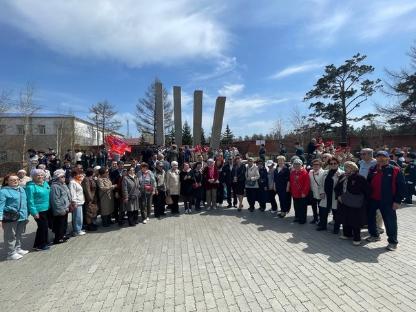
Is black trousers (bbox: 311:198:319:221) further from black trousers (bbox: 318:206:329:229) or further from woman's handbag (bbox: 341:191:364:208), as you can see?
woman's handbag (bbox: 341:191:364:208)

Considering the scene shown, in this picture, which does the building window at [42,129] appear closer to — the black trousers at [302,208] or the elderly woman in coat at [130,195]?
the elderly woman in coat at [130,195]

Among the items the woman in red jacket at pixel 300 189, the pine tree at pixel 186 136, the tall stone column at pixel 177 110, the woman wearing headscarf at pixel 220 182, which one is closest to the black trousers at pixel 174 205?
the woman wearing headscarf at pixel 220 182

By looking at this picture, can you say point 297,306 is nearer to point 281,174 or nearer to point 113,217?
point 281,174

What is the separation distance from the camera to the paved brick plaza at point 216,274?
13.7 feet

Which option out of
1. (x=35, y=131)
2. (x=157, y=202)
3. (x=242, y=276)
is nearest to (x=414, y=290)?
(x=242, y=276)

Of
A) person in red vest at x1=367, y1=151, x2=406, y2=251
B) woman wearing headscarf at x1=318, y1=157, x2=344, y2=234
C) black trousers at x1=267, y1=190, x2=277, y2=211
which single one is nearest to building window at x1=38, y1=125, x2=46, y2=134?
black trousers at x1=267, y1=190, x2=277, y2=211

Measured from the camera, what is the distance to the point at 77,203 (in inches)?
309

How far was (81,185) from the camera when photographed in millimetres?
8383

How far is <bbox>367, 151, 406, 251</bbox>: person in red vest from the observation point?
5.94 meters

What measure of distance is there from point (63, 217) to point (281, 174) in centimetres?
633

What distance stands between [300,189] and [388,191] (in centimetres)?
249

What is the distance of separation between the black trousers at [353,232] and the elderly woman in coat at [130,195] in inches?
226

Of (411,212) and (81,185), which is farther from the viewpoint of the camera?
(411,212)

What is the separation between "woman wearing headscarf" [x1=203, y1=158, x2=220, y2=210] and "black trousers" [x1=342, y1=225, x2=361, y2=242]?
190 inches
